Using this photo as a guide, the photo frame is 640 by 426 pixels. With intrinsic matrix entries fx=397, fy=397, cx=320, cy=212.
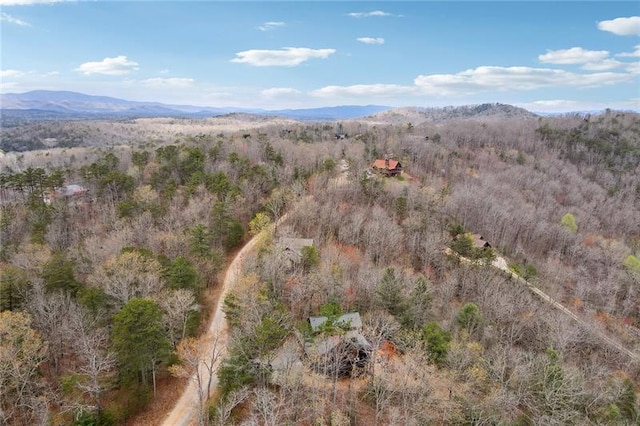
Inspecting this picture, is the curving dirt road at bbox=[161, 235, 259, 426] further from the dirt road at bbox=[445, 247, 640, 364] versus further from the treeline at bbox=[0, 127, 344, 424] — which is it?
the dirt road at bbox=[445, 247, 640, 364]

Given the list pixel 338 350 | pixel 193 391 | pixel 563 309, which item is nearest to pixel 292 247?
pixel 193 391

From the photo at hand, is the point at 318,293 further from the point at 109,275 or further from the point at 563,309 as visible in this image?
the point at 563,309

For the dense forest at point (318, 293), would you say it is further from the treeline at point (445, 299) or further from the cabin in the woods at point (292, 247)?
Answer: the cabin in the woods at point (292, 247)

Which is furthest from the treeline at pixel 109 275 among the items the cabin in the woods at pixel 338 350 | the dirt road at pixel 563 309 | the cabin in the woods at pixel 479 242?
the dirt road at pixel 563 309

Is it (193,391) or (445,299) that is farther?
(445,299)

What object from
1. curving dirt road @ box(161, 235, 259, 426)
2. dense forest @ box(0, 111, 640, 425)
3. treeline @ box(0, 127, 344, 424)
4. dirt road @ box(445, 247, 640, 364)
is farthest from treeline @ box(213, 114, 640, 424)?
treeline @ box(0, 127, 344, 424)

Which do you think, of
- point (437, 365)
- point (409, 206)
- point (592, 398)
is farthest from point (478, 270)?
point (437, 365)
